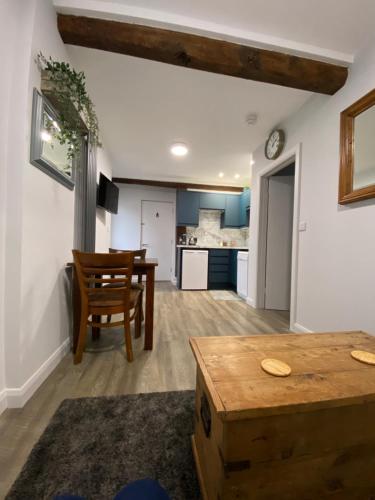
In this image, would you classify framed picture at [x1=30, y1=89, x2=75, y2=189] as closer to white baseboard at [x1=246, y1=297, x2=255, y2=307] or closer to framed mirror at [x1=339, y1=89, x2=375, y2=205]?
framed mirror at [x1=339, y1=89, x2=375, y2=205]

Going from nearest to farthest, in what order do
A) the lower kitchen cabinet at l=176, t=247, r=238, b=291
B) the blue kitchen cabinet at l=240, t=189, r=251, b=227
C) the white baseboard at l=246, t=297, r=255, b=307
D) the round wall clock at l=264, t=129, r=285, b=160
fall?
the round wall clock at l=264, t=129, r=285, b=160 → the white baseboard at l=246, t=297, r=255, b=307 → the blue kitchen cabinet at l=240, t=189, r=251, b=227 → the lower kitchen cabinet at l=176, t=247, r=238, b=291

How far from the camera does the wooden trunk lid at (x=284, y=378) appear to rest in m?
0.58

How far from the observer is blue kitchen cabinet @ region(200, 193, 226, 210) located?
493cm

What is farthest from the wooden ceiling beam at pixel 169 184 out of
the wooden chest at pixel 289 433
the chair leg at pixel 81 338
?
the wooden chest at pixel 289 433

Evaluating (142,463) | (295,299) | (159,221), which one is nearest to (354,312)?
(295,299)

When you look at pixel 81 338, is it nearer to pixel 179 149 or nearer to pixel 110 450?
pixel 110 450

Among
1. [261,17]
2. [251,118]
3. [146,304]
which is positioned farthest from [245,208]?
[146,304]

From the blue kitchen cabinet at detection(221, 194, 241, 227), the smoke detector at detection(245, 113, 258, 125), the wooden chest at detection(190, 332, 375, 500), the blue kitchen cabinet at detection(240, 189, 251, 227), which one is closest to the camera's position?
the wooden chest at detection(190, 332, 375, 500)

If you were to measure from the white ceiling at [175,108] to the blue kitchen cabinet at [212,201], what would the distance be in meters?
1.14

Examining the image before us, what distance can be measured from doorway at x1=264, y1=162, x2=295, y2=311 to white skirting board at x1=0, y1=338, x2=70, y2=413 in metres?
2.79

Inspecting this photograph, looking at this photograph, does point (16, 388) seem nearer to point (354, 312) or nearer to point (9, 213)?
point (9, 213)

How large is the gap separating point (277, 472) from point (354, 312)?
4.75ft

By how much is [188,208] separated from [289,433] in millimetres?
4512

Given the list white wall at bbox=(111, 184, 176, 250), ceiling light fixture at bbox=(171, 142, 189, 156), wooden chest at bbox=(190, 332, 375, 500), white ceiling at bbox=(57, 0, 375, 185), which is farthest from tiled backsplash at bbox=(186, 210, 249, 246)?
wooden chest at bbox=(190, 332, 375, 500)
